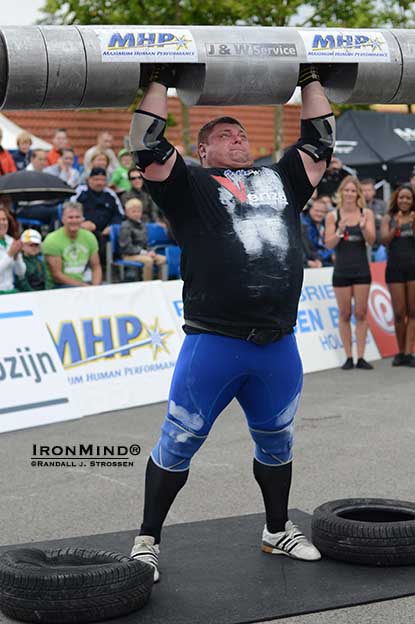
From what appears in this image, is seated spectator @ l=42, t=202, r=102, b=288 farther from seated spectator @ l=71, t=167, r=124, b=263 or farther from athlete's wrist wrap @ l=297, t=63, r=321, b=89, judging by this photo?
athlete's wrist wrap @ l=297, t=63, r=321, b=89

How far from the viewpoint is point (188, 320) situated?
15.7ft

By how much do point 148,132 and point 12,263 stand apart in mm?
5791

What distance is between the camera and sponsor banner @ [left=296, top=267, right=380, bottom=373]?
36.6 feet

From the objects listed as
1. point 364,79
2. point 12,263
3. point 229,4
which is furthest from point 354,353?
point 229,4

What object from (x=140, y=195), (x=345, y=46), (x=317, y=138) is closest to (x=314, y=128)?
(x=317, y=138)

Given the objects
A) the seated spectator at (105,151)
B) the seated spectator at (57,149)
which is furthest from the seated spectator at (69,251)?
the seated spectator at (57,149)

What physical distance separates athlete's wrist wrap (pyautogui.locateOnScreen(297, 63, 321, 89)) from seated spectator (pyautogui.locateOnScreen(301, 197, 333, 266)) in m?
8.48

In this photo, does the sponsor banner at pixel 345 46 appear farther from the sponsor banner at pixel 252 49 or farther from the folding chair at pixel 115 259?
the folding chair at pixel 115 259

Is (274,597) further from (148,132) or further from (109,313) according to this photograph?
(109,313)

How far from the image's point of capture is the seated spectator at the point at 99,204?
489 inches

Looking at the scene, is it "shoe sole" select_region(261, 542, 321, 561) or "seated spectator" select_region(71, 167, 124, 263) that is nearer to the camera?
"shoe sole" select_region(261, 542, 321, 561)

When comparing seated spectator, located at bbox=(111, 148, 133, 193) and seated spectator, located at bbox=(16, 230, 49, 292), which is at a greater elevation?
seated spectator, located at bbox=(111, 148, 133, 193)

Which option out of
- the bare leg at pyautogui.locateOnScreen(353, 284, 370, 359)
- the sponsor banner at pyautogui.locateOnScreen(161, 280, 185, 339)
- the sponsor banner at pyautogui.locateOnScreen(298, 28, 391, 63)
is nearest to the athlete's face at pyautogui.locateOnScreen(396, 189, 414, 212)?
the bare leg at pyautogui.locateOnScreen(353, 284, 370, 359)

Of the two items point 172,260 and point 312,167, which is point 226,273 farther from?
point 172,260
